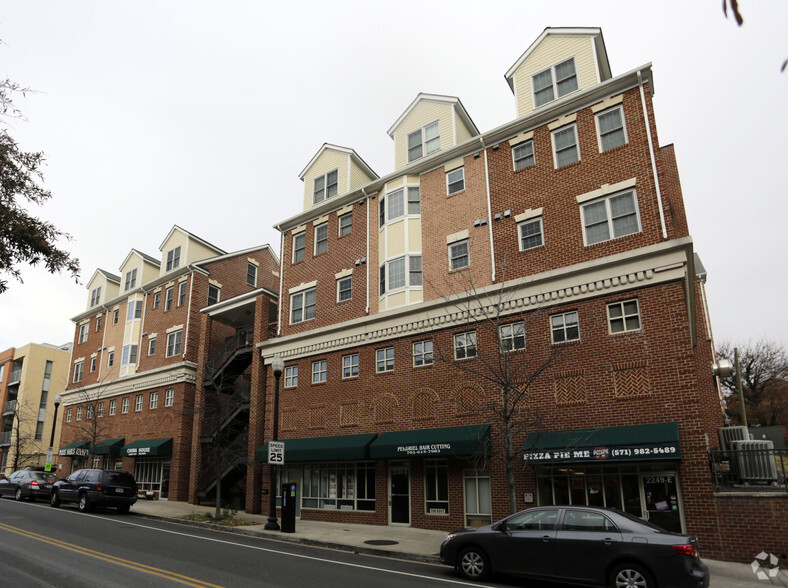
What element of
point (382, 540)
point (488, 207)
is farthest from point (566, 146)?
point (382, 540)

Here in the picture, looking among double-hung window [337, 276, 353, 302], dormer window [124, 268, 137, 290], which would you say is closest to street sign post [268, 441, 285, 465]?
double-hung window [337, 276, 353, 302]

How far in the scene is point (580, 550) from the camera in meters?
9.34

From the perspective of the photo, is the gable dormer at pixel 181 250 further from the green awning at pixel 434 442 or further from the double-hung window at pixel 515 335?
the double-hung window at pixel 515 335

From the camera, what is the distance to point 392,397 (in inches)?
784

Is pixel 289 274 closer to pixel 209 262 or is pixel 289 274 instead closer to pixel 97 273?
pixel 209 262

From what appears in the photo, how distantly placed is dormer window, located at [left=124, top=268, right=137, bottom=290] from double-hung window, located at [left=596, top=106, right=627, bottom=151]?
3281cm

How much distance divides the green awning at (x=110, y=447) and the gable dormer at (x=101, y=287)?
11650mm

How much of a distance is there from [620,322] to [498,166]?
24.1 ft

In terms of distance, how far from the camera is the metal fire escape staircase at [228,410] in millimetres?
26572

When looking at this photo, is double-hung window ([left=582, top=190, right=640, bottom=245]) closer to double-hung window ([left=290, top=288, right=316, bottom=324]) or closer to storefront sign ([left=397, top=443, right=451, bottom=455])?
storefront sign ([left=397, top=443, right=451, bottom=455])

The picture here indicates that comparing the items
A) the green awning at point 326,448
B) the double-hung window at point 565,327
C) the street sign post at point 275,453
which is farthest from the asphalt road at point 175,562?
the double-hung window at point 565,327

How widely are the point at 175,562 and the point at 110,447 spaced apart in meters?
26.3

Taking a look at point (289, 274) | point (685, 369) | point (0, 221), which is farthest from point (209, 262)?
point (685, 369)

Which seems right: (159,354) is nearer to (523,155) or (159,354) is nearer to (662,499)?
(523,155)
